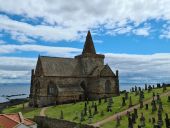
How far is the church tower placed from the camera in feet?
252

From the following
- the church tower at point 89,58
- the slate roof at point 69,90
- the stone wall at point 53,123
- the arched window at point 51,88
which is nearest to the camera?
the stone wall at point 53,123

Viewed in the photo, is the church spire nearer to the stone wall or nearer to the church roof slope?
the church roof slope

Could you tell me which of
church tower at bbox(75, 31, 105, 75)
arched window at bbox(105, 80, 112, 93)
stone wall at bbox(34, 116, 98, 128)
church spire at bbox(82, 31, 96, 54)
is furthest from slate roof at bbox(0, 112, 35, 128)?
church spire at bbox(82, 31, 96, 54)

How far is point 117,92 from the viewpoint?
74.2 m

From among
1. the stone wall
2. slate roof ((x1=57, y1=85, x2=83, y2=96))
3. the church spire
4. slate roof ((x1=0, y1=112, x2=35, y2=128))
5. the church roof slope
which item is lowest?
the stone wall

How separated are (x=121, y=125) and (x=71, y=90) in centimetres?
3286

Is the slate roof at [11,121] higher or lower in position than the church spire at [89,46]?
lower

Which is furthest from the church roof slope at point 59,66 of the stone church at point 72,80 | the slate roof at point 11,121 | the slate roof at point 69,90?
the slate roof at point 11,121

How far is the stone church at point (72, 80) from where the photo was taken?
230ft

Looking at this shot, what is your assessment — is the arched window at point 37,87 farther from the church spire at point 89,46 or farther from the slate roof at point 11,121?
the slate roof at point 11,121

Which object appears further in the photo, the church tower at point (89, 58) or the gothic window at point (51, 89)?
the church tower at point (89, 58)

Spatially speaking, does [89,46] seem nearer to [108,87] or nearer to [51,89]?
[108,87]

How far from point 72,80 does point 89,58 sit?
766cm

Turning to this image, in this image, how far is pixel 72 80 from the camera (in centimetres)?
7388
